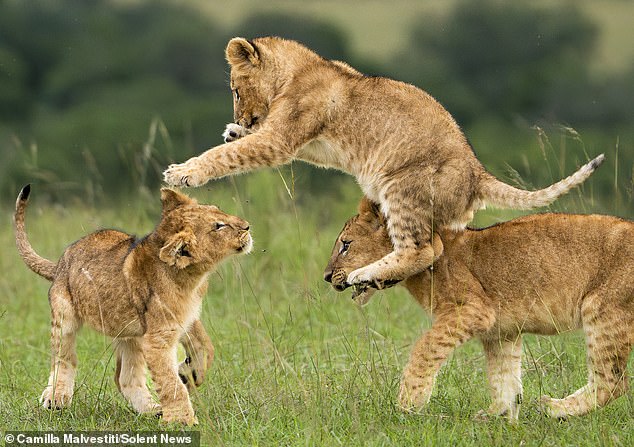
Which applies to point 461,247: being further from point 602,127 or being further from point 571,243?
point 602,127

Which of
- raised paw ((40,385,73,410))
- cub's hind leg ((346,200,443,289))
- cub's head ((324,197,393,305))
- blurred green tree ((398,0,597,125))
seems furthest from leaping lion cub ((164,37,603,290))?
blurred green tree ((398,0,597,125))

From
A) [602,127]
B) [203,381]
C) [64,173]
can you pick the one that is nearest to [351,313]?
[203,381]

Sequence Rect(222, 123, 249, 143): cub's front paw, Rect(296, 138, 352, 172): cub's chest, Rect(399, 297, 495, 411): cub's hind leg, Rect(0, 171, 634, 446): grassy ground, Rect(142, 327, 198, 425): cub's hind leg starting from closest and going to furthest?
Rect(0, 171, 634, 446): grassy ground < Rect(142, 327, 198, 425): cub's hind leg < Rect(399, 297, 495, 411): cub's hind leg < Rect(296, 138, 352, 172): cub's chest < Rect(222, 123, 249, 143): cub's front paw

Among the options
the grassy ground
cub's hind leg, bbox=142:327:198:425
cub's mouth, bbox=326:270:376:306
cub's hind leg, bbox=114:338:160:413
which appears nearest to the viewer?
the grassy ground

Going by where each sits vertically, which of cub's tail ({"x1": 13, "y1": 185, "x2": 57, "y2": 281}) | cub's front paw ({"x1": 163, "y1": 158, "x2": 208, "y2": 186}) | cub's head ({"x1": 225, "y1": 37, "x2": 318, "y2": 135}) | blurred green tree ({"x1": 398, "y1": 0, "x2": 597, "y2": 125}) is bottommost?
blurred green tree ({"x1": 398, "y1": 0, "x2": 597, "y2": 125})

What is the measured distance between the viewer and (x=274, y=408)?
5582 millimetres

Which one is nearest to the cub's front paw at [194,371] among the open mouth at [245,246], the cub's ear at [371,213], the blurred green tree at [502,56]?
the open mouth at [245,246]

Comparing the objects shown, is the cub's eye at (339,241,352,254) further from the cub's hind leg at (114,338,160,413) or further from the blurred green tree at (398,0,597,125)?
the blurred green tree at (398,0,597,125)

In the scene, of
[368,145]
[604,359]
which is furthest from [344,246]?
[604,359]

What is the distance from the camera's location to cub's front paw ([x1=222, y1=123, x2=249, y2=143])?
6.36m

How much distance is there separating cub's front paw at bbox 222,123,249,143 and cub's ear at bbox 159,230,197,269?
88cm

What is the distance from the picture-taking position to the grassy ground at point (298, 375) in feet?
17.1

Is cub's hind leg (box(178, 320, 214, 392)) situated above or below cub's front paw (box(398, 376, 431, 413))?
below

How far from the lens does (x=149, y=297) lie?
18.6ft
